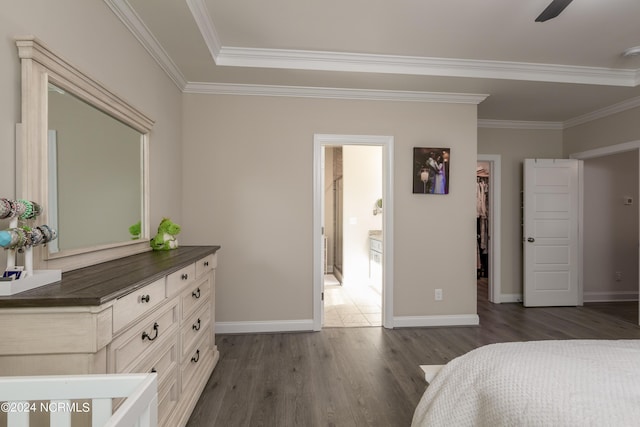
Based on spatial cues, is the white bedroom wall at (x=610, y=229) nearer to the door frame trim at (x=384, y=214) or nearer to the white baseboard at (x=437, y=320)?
the white baseboard at (x=437, y=320)

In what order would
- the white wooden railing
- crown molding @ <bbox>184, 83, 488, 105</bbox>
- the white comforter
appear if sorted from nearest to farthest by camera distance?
the white wooden railing
the white comforter
crown molding @ <bbox>184, 83, 488, 105</bbox>

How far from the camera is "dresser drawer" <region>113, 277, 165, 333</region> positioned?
3.62 feet

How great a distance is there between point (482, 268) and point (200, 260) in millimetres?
5752

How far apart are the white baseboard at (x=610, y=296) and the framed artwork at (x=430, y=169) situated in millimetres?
3025

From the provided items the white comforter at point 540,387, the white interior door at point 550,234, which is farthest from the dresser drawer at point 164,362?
the white interior door at point 550,234

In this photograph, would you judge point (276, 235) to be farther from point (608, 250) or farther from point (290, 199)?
point (608, 250)

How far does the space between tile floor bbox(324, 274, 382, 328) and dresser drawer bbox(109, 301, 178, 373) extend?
6.51ft

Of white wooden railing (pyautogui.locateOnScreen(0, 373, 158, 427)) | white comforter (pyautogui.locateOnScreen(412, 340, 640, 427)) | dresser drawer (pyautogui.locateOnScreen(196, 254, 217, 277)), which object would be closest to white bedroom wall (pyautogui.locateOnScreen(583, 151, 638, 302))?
white comforter (pyautogui.locateOnScreen(412, 340, 640, 427))

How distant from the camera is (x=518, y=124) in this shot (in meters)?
4.21

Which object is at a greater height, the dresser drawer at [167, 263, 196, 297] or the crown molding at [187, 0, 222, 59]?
the crown molding at [187, 0, 222, 59]

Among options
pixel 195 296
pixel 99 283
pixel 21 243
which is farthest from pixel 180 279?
pixel 21 243

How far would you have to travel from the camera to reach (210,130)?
3.07 meters

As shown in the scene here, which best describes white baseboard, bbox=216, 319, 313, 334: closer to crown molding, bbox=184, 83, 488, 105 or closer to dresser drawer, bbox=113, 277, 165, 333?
dresser drawer, bbox=113, 277, 165, 333

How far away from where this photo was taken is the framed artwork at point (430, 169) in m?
3.22
